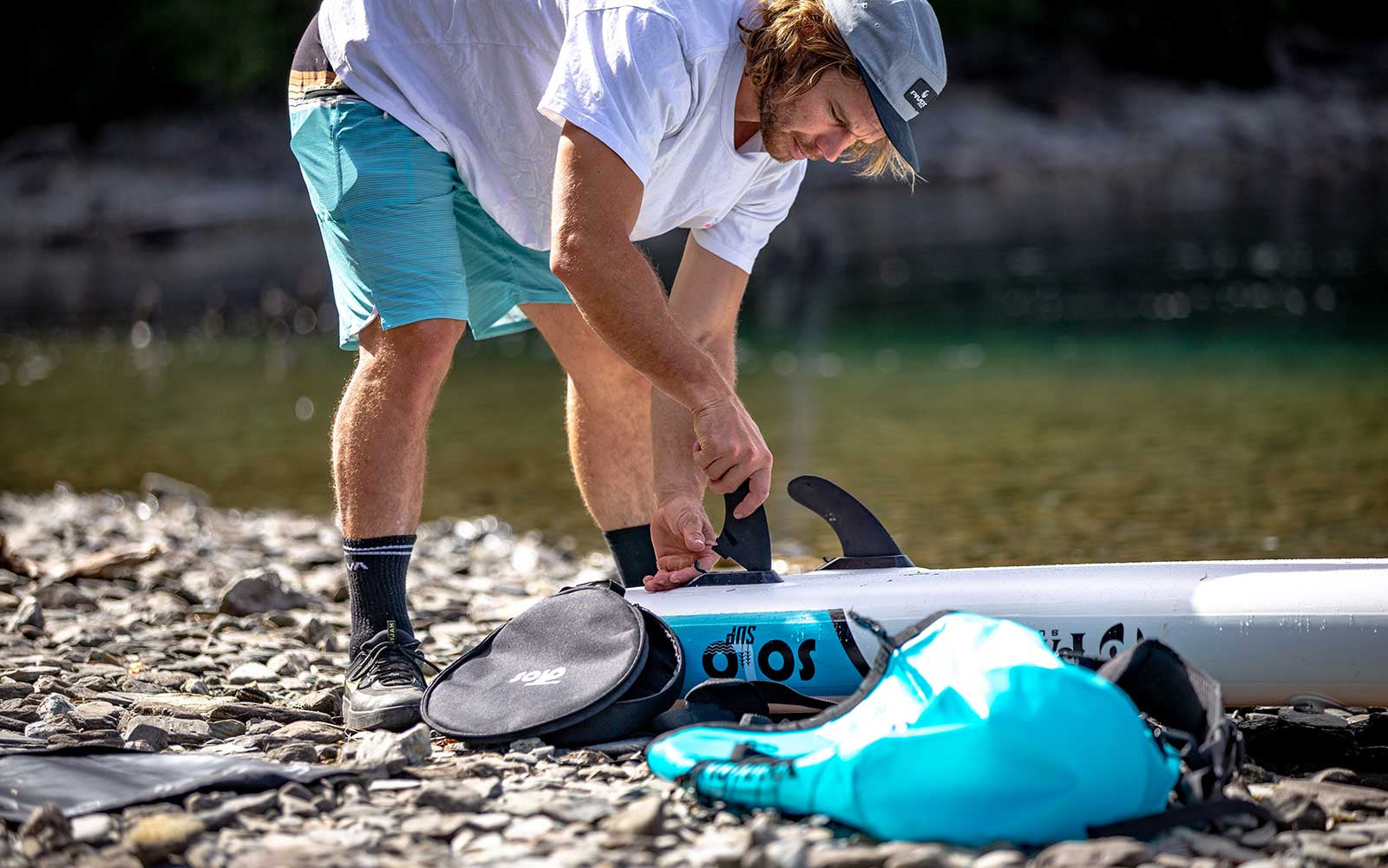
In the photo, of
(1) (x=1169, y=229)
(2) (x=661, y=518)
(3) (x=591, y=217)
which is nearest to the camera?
(3) (x=591, y=217)

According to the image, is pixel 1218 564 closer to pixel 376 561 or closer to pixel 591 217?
pixel 591 217

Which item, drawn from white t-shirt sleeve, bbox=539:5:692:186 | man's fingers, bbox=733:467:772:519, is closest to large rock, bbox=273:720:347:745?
man's fingers, bbox=733:467:772:519

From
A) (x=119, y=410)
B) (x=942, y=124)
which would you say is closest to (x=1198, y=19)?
(x=942, y=124)

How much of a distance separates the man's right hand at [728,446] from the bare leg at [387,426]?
67cm

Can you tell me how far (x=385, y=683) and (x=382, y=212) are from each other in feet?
3.47

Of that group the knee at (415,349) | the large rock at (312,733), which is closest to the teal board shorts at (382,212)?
the knee at (415,349)

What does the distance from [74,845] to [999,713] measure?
59.1 inches

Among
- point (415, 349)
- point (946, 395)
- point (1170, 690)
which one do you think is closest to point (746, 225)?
point (415, 349)

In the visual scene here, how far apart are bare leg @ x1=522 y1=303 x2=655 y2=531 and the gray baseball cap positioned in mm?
1133

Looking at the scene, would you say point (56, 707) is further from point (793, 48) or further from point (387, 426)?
point (793, 48)

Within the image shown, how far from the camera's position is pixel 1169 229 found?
23859mm

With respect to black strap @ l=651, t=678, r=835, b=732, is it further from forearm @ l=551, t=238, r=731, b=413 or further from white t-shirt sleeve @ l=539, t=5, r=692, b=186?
white t-shirt sleeve @ l=539, t=5, r=692, b=186

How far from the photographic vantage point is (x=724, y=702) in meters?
2.97

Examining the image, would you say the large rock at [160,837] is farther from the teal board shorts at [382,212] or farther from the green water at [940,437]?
the green water at [940,437]
